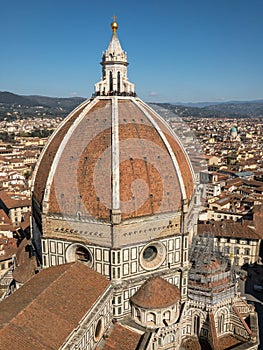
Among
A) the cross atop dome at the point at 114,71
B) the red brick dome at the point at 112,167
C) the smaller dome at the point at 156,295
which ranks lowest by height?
the smaller dome at the point at 156,295

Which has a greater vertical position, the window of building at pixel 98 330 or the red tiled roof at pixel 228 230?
the window of building at pixel 98 330

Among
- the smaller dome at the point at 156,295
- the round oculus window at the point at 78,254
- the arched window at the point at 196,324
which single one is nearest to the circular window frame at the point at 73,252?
the round oculus window at the point at 78,254

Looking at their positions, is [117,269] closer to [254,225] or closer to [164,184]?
[164,184]

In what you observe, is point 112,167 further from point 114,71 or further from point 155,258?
point 114,71

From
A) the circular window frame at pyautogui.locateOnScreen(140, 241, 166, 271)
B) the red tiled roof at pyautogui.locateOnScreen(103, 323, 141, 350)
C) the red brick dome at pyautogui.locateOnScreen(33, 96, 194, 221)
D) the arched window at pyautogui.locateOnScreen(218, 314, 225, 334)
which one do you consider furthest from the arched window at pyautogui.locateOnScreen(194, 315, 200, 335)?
the red brick dome at pyautogui.locateOnScreen(33, 96, 194, 221)

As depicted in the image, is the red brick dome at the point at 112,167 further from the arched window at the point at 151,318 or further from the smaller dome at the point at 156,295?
the arched window at the point at 151,318

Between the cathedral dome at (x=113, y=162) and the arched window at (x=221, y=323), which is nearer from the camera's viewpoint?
the cathedral dome at (x=113, y=162)

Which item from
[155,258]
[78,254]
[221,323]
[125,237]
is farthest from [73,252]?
[221,323]
